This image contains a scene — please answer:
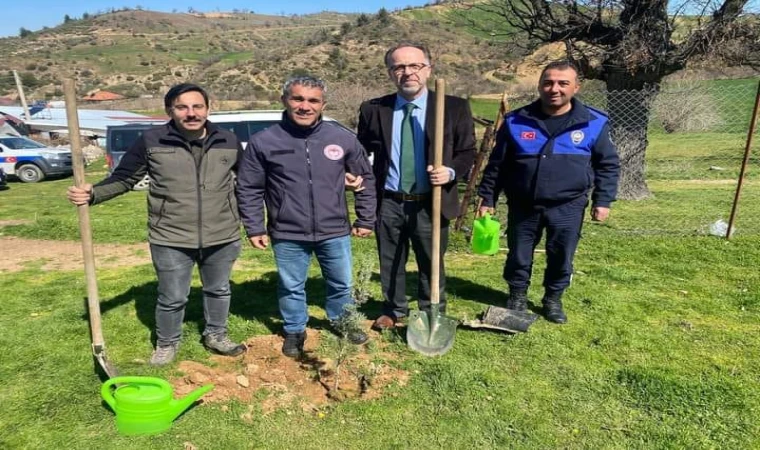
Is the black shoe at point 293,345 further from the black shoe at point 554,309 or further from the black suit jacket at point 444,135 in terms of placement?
the black shoe at point 554,309

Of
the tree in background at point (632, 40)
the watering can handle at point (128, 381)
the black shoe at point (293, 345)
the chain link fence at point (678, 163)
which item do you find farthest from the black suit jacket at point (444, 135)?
the tree in background at point (632, 40)

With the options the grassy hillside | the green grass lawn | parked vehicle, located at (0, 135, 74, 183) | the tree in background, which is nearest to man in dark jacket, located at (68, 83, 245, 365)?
the green grass lawn

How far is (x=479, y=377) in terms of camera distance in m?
3.19

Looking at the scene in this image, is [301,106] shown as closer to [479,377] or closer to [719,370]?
[479,377]

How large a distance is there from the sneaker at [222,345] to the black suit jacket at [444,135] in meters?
1.50

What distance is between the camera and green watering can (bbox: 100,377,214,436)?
2576mm

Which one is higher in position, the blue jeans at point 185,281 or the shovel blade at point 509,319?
the blue jeans at point 185,281

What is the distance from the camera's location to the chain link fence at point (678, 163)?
7547mm

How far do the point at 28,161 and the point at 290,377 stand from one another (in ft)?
55.2

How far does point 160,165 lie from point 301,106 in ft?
2.87

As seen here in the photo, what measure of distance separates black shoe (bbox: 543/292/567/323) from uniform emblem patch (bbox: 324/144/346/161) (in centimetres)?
212

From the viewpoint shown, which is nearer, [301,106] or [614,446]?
[614,446]

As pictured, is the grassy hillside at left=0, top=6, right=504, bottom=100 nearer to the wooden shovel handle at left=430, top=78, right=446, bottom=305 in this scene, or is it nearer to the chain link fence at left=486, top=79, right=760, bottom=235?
the chain link fence at left=486, top=79, right=760, bottom=235

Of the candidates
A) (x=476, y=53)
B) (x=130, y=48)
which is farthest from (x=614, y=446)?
(x=130, y=48)
